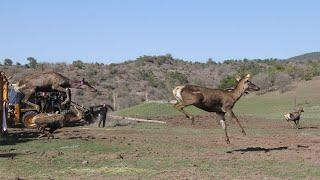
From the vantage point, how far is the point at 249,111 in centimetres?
4959

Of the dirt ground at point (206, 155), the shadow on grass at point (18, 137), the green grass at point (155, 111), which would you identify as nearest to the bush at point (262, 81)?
the green grass at point (155, 111)

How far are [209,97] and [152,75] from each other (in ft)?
228

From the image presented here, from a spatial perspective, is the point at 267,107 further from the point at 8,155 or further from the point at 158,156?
the point at 8,155

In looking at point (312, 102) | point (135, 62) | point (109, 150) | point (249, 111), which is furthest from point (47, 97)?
point (135, 62)

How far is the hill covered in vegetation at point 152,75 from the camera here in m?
67.2

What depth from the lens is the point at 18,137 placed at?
26.1 m

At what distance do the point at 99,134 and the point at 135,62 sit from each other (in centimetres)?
7969

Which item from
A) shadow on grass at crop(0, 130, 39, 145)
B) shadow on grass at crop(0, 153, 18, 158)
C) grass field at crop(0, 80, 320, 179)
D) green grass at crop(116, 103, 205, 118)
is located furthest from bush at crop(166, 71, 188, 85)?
shadow on grass at crop(0, 153, 18, 158)

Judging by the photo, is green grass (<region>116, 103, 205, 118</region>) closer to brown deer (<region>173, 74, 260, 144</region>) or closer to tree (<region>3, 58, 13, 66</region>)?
brown deer (<region>173, 74, 260, 144</region>)

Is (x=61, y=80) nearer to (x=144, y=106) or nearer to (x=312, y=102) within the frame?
(x=144, y=106)

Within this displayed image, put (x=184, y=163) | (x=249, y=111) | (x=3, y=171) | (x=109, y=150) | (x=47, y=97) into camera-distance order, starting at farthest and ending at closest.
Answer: (x=249, y=111) → (x=47, y=97) → (x=109, y=150) → (x=184, y=163) → (x=3, y=171)

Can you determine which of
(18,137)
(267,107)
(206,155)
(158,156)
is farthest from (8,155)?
(267,107)

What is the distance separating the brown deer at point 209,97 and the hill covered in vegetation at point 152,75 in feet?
122

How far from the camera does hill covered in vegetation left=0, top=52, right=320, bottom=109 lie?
6719cm
